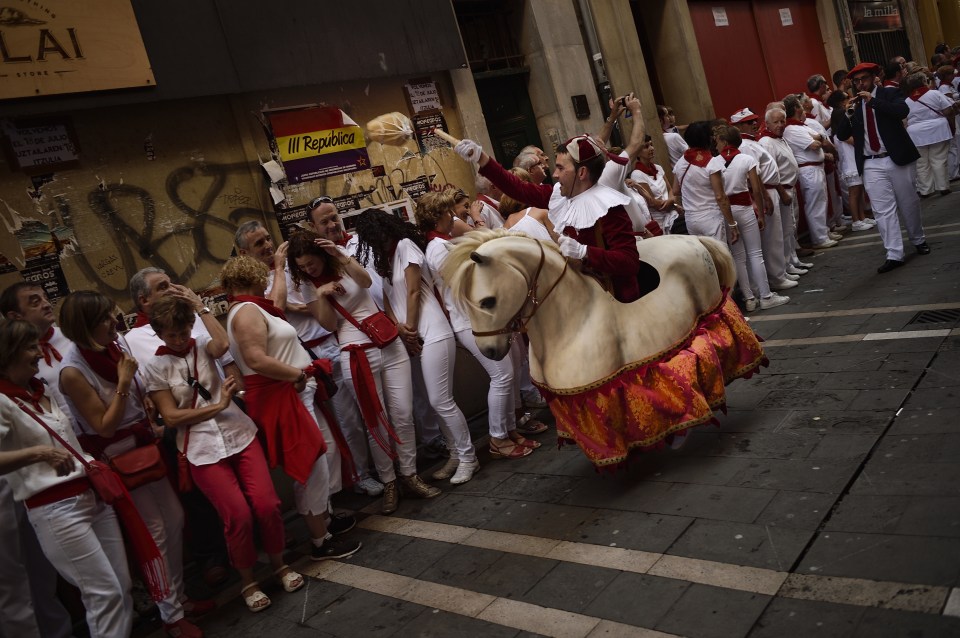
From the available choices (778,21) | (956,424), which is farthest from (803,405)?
(778,21)

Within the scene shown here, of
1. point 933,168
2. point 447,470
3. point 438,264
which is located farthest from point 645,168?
point 933,168

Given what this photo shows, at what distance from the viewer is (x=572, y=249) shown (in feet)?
15.0

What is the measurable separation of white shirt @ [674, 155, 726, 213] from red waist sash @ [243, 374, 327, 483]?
544cm

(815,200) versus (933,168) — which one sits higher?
(815,200)

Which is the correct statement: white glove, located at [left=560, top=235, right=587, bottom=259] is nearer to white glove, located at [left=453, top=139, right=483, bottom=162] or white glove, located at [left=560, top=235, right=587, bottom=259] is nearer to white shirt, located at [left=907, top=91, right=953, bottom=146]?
white glove, located at [left=453, top=139, right=483, bottom=162]

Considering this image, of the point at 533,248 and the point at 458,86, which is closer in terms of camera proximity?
the point at 533,248

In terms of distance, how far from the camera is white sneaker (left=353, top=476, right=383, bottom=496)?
6180 millimetres

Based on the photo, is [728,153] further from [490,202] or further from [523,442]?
[523,442]

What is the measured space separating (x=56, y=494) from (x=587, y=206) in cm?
342

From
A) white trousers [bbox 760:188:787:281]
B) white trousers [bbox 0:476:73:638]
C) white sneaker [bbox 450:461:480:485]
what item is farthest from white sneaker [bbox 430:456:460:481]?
white trousers [bbox 760:188:787:281]

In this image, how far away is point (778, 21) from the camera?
18078 mm

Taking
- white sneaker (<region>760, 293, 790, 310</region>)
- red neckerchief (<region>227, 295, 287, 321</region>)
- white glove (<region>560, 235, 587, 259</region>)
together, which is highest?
red neckerchief (<region>227, 295, 287, 321</region>)

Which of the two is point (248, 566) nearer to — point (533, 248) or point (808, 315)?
point (533, 248)

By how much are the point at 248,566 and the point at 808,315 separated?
577 centimetres
